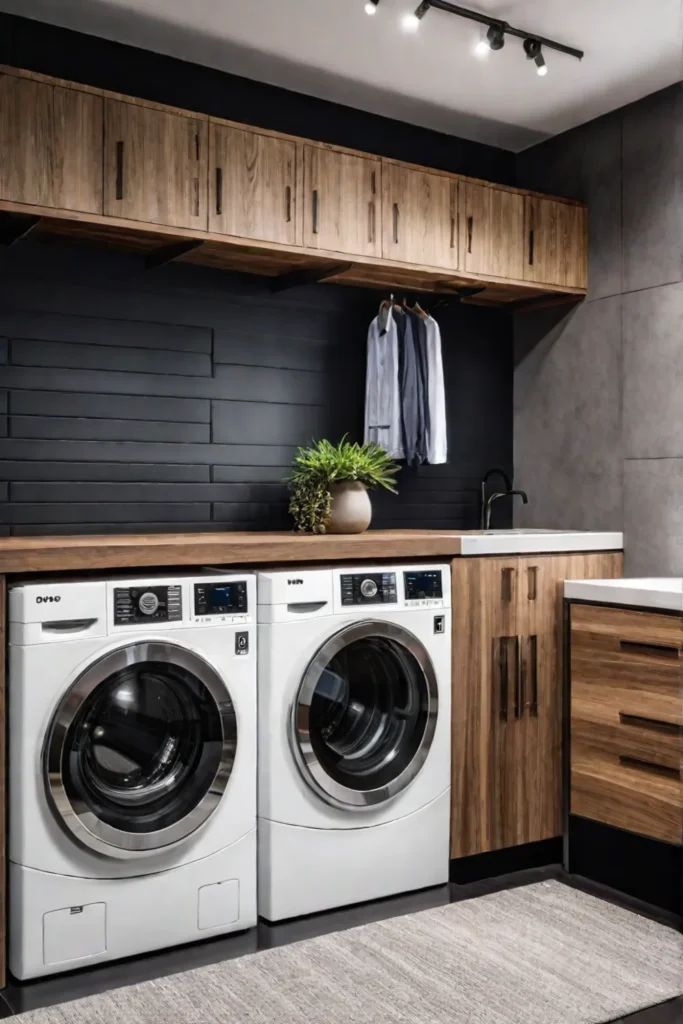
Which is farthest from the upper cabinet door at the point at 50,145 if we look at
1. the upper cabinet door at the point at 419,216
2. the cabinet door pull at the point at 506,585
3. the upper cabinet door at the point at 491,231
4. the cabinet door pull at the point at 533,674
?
the cabinet door pull at the point at 533,674

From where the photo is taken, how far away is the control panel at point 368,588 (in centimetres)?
301

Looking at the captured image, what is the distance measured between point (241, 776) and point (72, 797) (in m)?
0.51

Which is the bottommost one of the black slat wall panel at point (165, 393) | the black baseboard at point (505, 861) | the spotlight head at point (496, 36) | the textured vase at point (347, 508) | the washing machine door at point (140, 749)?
the black baseboard at point (505, 861)

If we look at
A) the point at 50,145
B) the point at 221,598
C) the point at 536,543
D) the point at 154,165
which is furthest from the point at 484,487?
the point at 50,145

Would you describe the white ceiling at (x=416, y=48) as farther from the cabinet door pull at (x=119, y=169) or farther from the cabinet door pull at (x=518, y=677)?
the cabinet door pull at (x=518, y=677)

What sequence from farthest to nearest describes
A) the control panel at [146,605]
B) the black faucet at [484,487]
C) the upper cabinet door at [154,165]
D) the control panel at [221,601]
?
the black faucet at [484,487], the upper cabinet door at [154,165], the control panel at [221,601], the control panel at [146,605]

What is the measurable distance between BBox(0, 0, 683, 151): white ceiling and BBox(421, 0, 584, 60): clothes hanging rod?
0.08ft

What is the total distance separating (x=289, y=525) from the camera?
388 centimetres

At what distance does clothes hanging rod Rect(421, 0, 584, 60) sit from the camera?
315 cm

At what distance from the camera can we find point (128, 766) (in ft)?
8.64

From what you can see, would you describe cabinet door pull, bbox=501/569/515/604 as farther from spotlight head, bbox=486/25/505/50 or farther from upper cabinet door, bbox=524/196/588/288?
spotlight head, bbox=486/25/505/50

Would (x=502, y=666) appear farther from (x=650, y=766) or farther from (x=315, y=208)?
(x=315, y=208)

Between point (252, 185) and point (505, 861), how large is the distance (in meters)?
2.48

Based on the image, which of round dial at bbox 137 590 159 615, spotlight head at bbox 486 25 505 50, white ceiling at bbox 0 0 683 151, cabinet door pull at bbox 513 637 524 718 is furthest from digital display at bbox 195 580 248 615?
spotlight head at bbox 486 25 505 50
